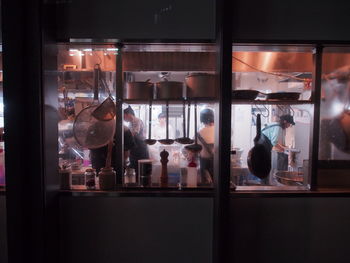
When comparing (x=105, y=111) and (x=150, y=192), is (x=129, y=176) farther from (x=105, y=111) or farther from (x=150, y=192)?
(x=105, y=111)

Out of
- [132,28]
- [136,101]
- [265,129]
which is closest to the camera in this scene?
[132,28]

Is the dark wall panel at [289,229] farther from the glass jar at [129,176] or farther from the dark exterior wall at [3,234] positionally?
Result: the dark exterior wall at [3,234]

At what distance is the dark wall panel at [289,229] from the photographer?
53.4 inches

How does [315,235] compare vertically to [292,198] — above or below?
below

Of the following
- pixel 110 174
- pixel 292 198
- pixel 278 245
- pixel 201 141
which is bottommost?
pixel 278 245

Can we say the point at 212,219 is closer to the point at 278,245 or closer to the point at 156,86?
the point at 278,245

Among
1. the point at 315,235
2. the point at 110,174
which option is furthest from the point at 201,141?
the point at 315,235

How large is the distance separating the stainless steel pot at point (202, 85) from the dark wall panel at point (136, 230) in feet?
2.13

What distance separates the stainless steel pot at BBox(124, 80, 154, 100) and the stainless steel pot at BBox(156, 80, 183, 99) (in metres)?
0.06

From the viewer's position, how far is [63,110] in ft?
4.97

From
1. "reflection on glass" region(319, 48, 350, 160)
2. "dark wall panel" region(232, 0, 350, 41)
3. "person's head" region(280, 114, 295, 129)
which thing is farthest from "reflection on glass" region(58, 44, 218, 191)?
"reflection on glass" region(319, 48, 350, 160)

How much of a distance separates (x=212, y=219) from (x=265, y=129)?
837mm

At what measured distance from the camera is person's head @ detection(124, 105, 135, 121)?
1.50 m

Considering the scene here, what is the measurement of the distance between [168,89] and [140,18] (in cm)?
45
